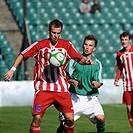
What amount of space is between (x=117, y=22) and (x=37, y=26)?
10.2 ft

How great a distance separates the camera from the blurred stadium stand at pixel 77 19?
2102 centimetres

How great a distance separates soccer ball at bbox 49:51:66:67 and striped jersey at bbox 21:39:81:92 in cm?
18

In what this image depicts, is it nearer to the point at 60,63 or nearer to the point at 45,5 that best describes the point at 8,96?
the point at 45,5

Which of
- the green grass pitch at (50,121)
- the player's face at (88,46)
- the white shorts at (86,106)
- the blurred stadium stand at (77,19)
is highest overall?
the blurred stadium stand at (77,19)

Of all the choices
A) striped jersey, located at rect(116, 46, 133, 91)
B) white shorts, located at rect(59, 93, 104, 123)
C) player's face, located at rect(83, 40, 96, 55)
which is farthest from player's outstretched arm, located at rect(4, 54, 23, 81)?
striped jersey, located at rect(116, 46, 133, 91)

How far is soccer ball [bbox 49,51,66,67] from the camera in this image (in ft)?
26.8

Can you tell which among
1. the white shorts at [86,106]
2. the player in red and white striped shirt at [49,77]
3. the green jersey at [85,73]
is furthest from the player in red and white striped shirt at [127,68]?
the player in red and white striped shirt at [49,77]

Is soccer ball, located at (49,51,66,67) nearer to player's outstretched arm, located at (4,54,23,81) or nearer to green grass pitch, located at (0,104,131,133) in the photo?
player's outstretched arm, located at (4,54,23,81)

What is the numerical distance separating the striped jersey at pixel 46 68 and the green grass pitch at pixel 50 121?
8.09 feet

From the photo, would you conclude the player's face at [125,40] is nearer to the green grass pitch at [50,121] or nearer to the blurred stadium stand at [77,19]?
the green grass pitch at [50,121]

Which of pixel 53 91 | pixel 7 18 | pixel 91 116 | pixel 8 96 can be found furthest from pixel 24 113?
pixel 7 18

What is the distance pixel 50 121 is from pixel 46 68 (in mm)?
A: 4436

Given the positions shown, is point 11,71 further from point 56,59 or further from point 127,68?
point 127,68

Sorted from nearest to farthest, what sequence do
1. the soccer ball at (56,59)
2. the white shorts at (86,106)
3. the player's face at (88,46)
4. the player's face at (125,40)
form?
the soccer ball at (56,59), the player's face at (88,46), the white shorts at (86,106), the player's face at (125,40)
